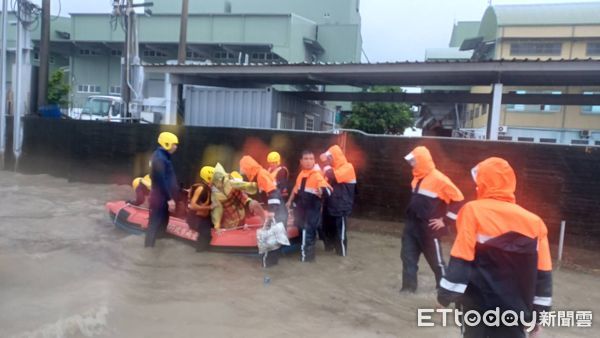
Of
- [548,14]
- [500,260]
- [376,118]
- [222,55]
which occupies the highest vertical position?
[548,14]

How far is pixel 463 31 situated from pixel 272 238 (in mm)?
49074

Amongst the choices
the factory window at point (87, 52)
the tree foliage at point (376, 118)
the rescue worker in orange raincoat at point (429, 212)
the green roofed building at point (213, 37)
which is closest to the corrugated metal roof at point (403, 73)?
the rescue worker in orange raincoat at point (429, 212)

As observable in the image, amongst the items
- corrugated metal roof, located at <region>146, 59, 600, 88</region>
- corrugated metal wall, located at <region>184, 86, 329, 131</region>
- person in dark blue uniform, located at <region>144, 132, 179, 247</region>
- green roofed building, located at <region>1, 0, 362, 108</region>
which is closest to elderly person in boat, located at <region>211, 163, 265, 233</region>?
person in dark blue uniform, located at <region>144, 132, 179, 247</region>

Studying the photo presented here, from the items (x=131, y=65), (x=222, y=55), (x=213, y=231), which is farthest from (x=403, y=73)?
(x=222, y=55)

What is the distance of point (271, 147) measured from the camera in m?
11.3

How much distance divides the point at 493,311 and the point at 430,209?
272cm

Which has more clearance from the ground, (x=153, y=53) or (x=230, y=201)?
A: (x=153, y=53)

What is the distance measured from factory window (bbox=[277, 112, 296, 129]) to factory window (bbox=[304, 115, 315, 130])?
1430 millimetres

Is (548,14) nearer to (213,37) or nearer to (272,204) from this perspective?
(213,37)

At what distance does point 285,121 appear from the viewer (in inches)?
622

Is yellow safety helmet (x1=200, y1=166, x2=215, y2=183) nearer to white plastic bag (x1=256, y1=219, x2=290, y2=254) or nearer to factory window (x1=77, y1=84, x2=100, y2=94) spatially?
white plastic bag (x1=256, y1=219, x2=290, y2=254)

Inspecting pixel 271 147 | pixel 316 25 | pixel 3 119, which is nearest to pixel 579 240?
pixel 271 147

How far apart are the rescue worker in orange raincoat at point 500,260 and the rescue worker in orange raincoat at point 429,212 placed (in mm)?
2568

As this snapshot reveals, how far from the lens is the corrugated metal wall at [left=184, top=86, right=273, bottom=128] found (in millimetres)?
14695
